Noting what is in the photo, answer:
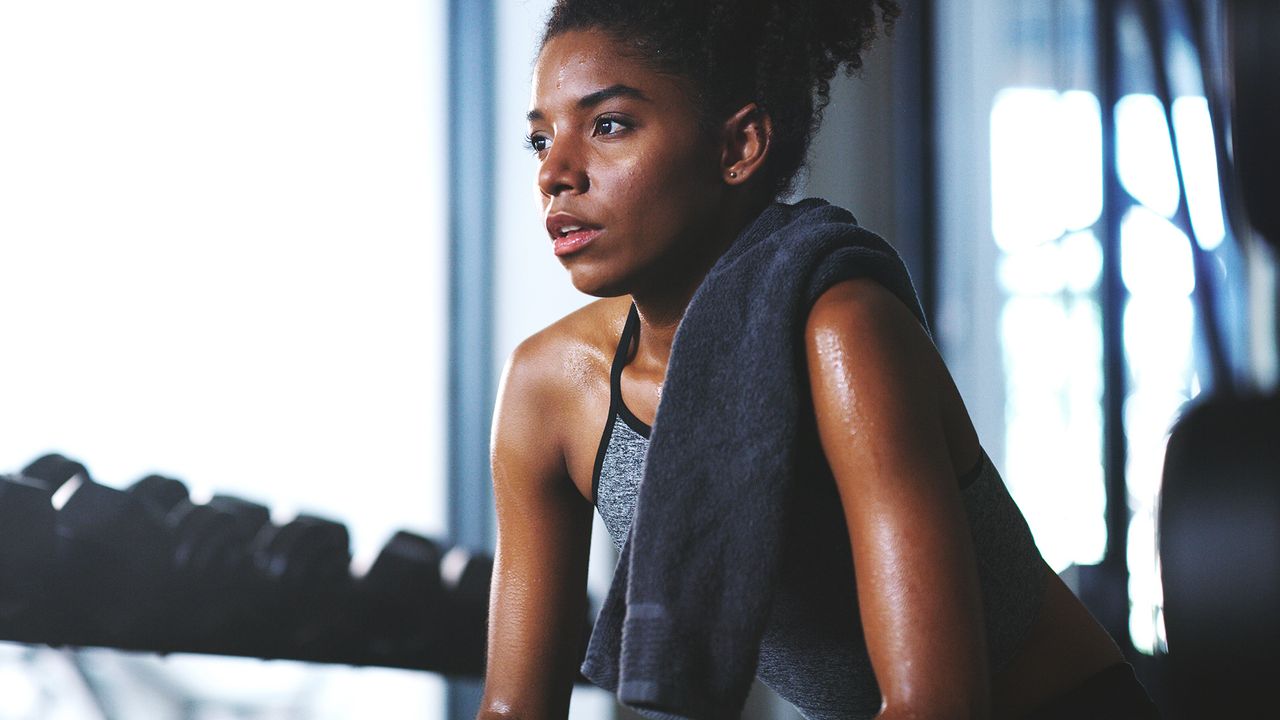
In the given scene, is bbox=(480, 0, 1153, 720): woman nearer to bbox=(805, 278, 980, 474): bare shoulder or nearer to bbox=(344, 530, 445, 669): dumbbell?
bbox=(805, 278, 980, 474): bare shoulder

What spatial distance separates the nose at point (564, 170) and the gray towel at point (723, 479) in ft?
0.50

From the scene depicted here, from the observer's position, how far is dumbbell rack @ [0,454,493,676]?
117 centimetres

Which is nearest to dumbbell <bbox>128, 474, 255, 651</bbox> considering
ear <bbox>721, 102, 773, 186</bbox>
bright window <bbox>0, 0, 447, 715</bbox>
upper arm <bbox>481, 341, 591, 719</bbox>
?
bright window <bbox>0, 0, 447, 715</bbox>

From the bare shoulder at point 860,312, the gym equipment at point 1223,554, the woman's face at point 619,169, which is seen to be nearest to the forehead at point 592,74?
the woman's face at point 619,169

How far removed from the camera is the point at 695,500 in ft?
2.46

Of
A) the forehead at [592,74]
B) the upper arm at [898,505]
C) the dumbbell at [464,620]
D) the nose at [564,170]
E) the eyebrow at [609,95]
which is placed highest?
the forehead at [592,74]

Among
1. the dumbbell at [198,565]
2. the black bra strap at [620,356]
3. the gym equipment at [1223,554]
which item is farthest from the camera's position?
the dumbbell at [198,565]

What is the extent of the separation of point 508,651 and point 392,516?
3.27 feet

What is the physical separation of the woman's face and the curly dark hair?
0.06ft

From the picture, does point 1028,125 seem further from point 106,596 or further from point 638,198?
point 106,596

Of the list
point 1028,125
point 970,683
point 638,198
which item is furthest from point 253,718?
point 1028,125

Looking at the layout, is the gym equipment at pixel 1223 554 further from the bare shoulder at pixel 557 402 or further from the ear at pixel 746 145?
the bare shoulder at pixel 557 402

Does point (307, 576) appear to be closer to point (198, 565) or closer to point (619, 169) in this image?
point (198, 565)

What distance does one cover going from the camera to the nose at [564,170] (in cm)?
88
